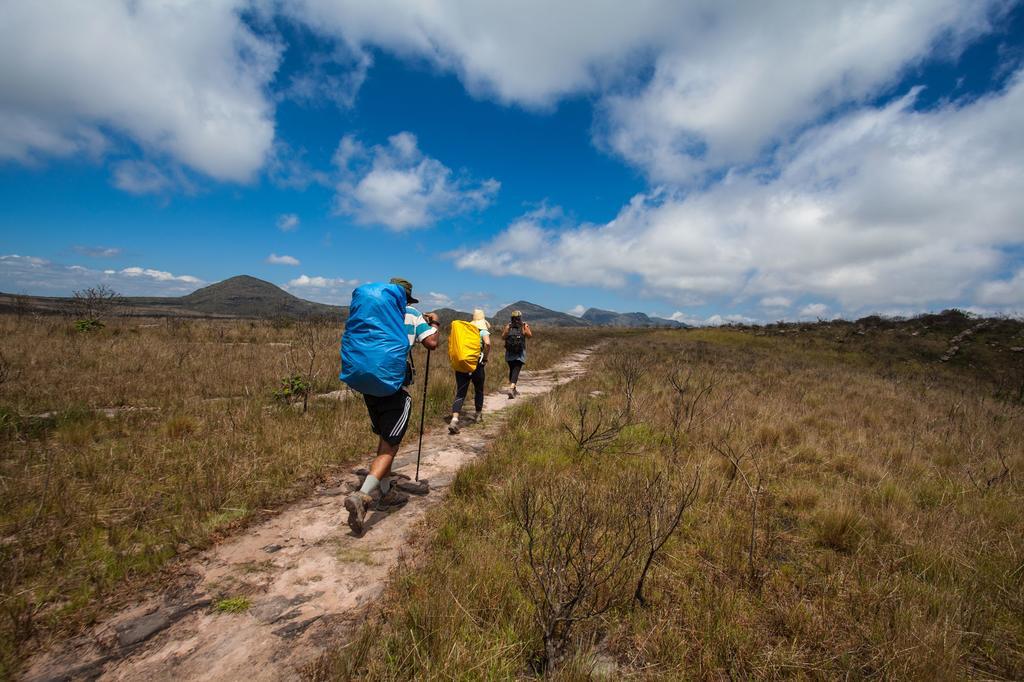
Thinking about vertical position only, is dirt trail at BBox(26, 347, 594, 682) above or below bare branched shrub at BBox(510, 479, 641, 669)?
below

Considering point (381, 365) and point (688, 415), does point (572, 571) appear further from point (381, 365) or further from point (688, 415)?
point (688, 415)

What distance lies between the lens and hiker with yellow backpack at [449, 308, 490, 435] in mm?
7066

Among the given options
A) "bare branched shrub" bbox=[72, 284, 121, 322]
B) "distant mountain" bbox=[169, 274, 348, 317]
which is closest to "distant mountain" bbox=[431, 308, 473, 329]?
"bare branched shrub" bbox=[72, 284, 121, 322]

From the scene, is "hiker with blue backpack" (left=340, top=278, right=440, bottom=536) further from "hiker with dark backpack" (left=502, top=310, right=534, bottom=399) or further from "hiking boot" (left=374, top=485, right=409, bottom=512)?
"hiker with dark backpack" (left=502, top=310, right=534, bottom=399)

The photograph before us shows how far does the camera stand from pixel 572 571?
119 inches

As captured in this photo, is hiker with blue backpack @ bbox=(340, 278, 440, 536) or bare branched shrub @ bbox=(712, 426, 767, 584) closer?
bare branched shrub @ bbox=(712, 426, 767, 584)

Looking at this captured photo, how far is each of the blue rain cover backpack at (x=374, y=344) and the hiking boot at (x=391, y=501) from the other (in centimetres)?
123

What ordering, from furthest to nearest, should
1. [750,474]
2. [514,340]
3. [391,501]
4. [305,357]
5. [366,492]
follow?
[305,357] → [514,340] → [750,474] → [391,501] → [366,492]

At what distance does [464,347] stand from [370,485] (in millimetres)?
3604

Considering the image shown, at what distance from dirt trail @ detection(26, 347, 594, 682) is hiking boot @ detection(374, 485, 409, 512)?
0.10m

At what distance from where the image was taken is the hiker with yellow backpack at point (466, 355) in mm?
7066

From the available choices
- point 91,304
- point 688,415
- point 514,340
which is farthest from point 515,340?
point 91,304

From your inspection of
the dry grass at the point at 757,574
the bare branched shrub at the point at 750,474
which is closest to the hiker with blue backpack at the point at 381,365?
the dry grass at the point at 757,574

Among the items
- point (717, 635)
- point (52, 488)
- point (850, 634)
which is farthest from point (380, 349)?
point (850, 634)
